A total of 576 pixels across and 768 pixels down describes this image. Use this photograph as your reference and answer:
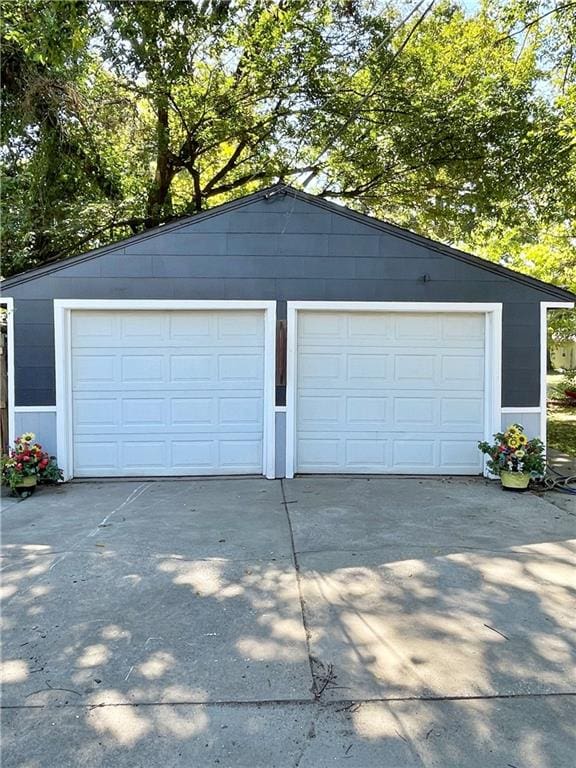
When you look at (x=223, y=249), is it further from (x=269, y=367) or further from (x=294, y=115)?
(x=294, y=115)

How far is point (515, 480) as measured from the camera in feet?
19.7

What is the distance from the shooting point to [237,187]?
12266 millimetres

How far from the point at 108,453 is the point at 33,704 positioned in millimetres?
4520

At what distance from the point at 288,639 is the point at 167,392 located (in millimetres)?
4261

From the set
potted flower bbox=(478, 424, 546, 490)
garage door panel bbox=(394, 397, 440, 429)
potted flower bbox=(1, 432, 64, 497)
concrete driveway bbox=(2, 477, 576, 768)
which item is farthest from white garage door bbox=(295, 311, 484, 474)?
potted flower bbox=(1, 432, 64, 497)

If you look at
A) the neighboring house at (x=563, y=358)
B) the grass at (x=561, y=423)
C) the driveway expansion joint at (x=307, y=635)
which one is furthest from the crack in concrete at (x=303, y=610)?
the neighboring house at (x=563, y=358)

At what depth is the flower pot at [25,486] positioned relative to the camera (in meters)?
5.84

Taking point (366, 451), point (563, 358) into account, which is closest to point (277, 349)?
point (366, 451)

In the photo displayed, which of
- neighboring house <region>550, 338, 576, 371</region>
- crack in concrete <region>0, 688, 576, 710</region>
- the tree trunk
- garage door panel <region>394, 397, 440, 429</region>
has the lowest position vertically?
crack in concrete <region>0, 688, 576, 710</region>

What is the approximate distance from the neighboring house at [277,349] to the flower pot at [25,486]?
1.91ft

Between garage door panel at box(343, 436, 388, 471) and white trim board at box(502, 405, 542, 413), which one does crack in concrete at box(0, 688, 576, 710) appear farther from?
white trim board at box(502, 405, 542, 413)

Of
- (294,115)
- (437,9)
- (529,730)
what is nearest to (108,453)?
(529,730)

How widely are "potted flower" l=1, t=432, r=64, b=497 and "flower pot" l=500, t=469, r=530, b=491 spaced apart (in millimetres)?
5277

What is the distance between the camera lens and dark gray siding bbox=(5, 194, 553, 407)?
6367 millimetres
